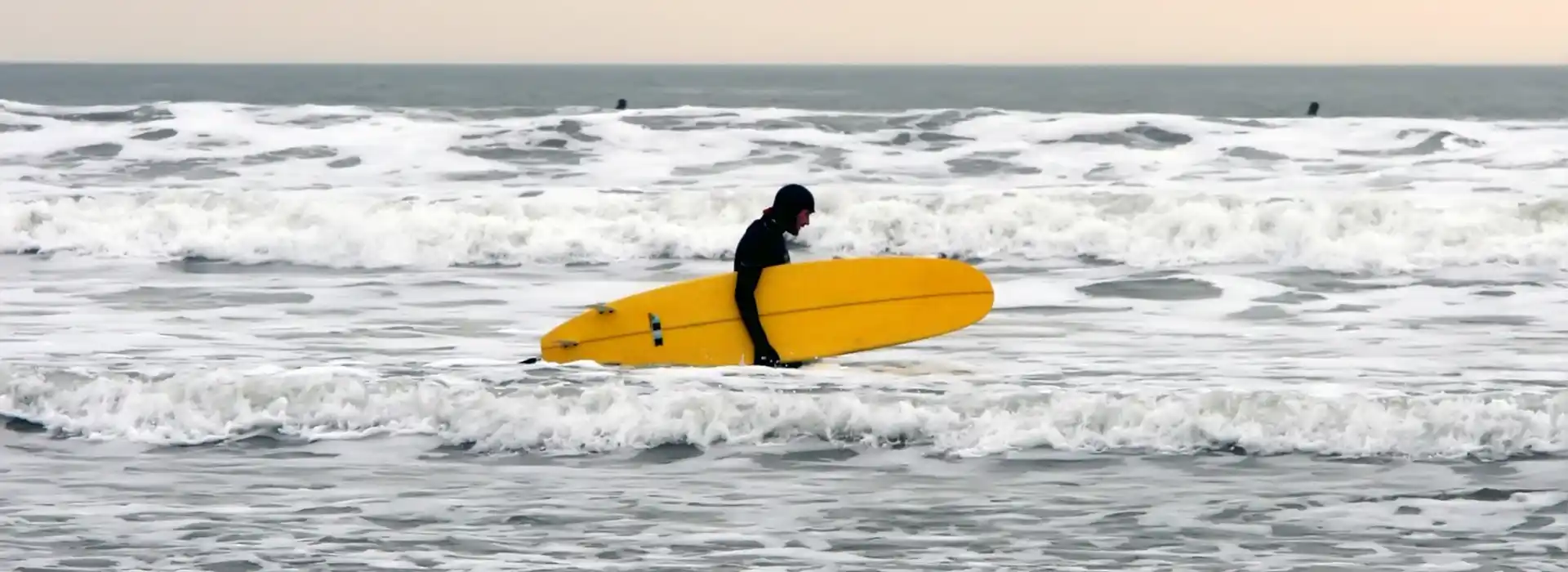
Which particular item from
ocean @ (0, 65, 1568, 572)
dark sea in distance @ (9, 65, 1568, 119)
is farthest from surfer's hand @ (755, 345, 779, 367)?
dark sea in distance @ (9, 65, 1568, 119)

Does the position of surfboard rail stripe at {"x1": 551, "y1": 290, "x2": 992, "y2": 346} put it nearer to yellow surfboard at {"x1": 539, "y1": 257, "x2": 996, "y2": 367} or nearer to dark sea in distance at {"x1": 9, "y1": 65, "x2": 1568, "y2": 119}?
yellow surfboard at {"x1": 539, "y1": 257, "x2": 996, "y2": 367}

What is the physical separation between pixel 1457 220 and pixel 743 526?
11.5 meters

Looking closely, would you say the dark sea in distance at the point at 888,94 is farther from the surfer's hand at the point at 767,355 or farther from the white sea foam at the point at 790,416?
the white sea foam at the point at 790,416

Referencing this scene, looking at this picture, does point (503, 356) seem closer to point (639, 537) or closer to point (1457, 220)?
point (639, 537)

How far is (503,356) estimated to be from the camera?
10.1 meters

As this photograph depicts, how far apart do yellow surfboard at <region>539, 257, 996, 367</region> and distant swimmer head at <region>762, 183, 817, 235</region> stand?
67 centimetres

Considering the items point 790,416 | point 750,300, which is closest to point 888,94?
point 750,300

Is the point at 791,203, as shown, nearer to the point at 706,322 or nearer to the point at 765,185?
the point at 706,322

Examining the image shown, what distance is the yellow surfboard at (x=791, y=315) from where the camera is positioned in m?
9.82

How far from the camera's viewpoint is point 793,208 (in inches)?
354

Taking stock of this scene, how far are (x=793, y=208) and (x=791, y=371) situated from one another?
0.86 m

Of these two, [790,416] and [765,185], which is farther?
[765,185]

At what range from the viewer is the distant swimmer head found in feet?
29.3

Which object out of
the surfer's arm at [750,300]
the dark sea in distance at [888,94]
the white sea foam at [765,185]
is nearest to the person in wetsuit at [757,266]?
the surfer's arm at [750,300]
